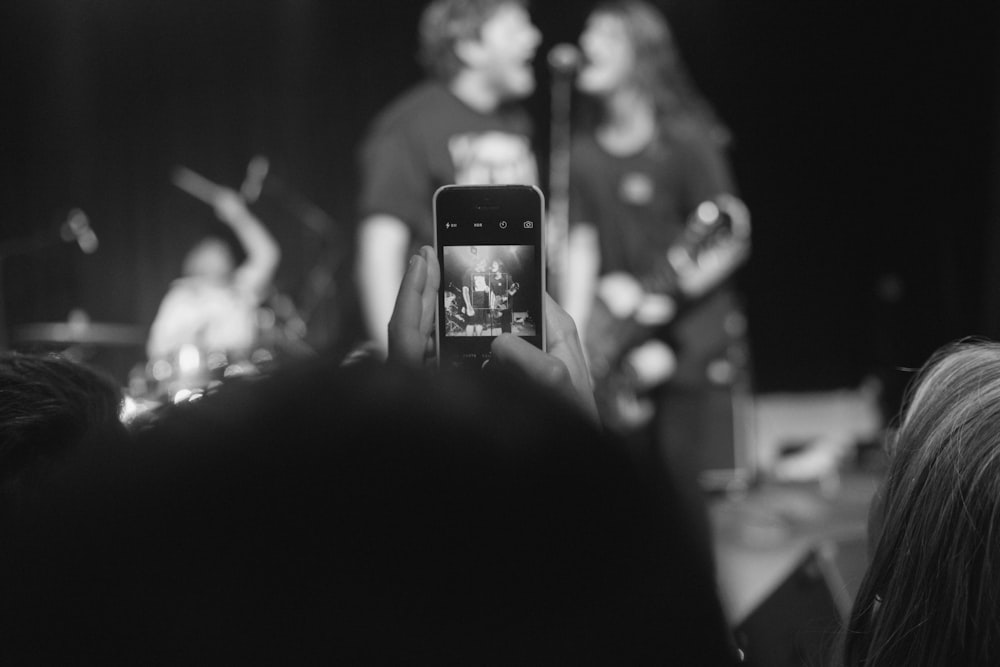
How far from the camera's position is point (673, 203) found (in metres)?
2.94

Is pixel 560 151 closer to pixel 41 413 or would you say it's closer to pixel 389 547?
pixel 41 413

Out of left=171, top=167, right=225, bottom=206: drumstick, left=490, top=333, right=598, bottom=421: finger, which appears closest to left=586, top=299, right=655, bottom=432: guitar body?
left=171, top=167, right=225, bottom=206: drumstick

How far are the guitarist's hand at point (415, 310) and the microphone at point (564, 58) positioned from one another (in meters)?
2.38

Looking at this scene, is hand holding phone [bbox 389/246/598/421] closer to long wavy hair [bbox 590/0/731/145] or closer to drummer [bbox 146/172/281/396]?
drummer [bbox 146/172/281/396]

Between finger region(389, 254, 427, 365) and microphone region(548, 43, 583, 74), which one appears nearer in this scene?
finger region(389, 254, 427, 365)

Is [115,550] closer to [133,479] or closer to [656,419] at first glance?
[133,479]

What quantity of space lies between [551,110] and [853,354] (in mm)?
1545

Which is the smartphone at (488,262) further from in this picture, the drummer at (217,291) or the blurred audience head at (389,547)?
the drummer at (217,291)

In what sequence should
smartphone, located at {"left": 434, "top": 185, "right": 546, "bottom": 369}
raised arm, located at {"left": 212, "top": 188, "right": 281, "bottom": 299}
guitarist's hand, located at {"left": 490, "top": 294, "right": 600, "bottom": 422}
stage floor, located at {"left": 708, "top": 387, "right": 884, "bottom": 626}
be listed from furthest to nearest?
raised arm, located at {"left": 212, "top": 188, "right": 281, "bottom": 299} → stage floor, located at {"left": 708, "top": 387, "right": 884, "bottom": 626} → smartphone, located at {"left": 434, "top": 185, "right": 546, "bottom": 369} → guitarist's hand, located at {"left": 490, "top": 294, "right": 600, "bottom": 422}

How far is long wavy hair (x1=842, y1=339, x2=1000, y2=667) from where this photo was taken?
0.61 metres

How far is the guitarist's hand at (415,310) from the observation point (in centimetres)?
60

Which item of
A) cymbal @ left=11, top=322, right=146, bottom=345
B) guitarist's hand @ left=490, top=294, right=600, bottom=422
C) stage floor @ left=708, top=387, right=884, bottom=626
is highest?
guitarist's hand @ left=490, top=294, right=600, bottom=422

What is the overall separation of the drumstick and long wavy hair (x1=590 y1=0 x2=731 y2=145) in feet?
5.11

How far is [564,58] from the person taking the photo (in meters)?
2.86
